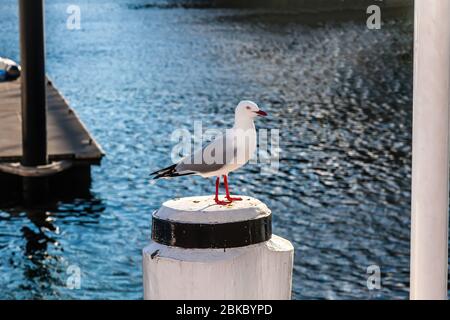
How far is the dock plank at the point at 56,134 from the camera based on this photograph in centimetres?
2252

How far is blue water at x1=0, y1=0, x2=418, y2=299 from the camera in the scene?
17.8m

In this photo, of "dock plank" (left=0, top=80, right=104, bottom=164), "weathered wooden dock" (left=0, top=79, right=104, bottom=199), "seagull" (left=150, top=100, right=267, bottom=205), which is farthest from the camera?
"dock plank" (left=0, top=80, right=104, bottom=164)

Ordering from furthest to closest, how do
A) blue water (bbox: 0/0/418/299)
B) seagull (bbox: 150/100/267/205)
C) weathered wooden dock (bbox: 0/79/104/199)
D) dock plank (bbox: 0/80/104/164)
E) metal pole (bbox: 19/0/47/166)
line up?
dock plank (bbox: 0/80/104/164), weathered wooden dock (bbox: 0/79/104/199), metal pole (bbox: 19/0/47/166), blue water (bbox: 0/0/418/299), seagull (bbox: 150/100/267/205)

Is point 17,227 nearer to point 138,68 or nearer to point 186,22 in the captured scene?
point 138,68

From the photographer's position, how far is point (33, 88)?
22000 mm

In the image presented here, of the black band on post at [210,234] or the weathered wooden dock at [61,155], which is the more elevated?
the black band on post at [210,234]

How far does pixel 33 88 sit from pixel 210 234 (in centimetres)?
1948

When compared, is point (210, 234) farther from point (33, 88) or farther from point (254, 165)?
point (254, 165)

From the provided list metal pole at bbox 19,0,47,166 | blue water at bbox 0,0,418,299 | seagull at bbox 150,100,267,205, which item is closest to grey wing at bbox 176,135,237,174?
seagull at bbox 150,100,267,205

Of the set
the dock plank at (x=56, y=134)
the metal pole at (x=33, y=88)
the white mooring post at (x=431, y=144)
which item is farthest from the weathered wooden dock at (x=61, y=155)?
the white mooring post at (x=431, y=144)

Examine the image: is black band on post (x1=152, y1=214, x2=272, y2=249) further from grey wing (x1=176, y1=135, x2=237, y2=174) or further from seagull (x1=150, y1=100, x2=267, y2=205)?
grey wing (x1=176, y1=135, x2=237, y2=174)

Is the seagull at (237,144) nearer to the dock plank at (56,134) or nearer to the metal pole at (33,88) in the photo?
the metal pole at (33,88)

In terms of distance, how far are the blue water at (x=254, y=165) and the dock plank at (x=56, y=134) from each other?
3.02 ft

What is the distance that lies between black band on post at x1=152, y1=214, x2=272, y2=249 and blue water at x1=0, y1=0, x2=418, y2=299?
42.4 feet
